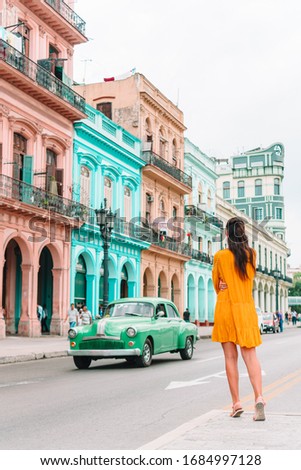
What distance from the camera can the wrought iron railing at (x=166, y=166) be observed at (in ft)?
126

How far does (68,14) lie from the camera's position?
2958 cm

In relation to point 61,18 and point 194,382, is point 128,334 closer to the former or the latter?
point 194,382

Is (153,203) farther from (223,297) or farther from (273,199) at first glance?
(273,199)

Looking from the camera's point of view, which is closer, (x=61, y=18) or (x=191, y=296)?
(x=61, y=18)

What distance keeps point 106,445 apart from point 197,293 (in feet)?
141

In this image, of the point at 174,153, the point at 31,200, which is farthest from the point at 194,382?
the point at 174,153

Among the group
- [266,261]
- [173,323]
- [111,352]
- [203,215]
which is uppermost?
[203,215]

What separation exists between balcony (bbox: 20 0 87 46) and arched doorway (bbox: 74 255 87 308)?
33.1ft

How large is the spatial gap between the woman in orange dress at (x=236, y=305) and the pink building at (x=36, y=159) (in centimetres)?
1740

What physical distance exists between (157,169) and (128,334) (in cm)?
2604

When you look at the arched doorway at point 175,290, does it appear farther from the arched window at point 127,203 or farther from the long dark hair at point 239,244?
the long dark hair at point 239,244

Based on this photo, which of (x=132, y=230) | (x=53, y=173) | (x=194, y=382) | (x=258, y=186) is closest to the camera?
(x=194, y=382)

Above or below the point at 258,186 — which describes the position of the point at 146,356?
below

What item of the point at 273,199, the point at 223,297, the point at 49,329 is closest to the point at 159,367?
the point at 223,297
